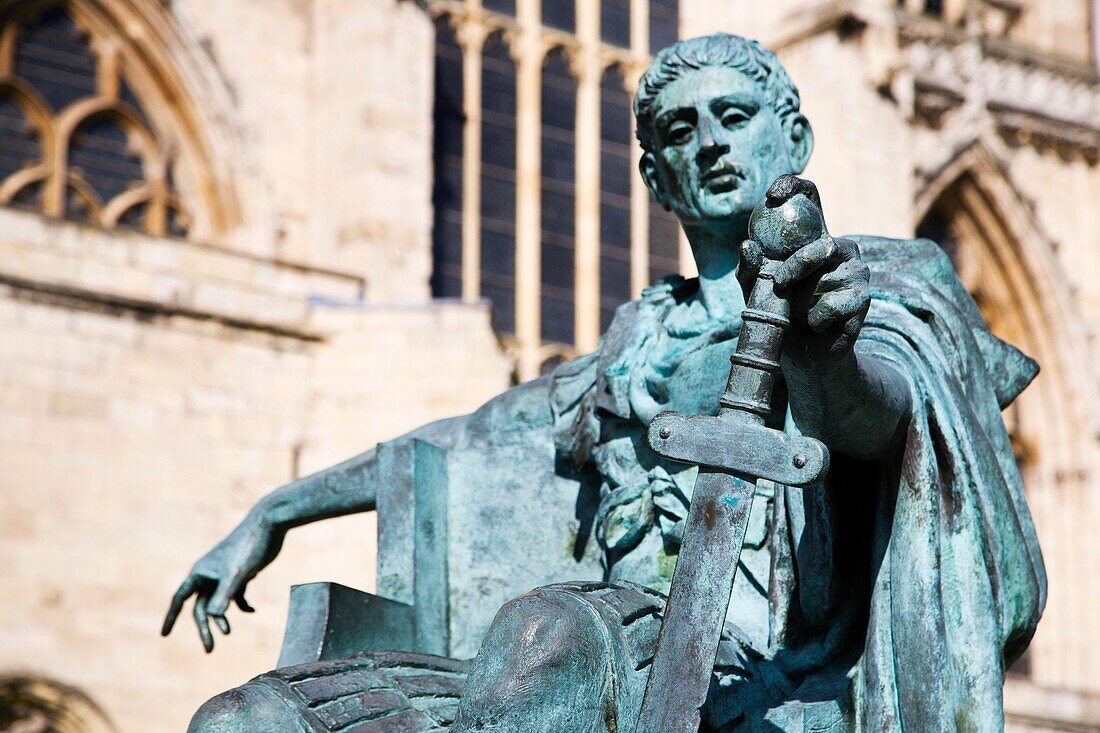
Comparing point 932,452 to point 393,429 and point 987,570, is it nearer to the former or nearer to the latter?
point 987,570

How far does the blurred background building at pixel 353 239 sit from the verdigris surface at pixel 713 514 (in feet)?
35.5

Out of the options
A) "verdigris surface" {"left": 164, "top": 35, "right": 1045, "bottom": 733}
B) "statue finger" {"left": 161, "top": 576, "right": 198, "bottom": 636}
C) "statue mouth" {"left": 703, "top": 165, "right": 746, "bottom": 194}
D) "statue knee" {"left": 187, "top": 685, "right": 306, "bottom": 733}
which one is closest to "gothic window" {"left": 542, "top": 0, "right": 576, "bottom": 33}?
"verdigris surface" {"left": 164, "top": 35, "right": 1045, "bottom": 733}

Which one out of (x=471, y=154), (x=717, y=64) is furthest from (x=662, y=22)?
(x=717, y=64)

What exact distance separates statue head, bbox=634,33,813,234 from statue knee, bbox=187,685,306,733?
0.91m

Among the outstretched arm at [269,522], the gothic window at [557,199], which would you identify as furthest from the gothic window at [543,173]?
the outstretched arm at [269,522]

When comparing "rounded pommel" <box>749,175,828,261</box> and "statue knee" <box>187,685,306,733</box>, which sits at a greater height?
"rounded pommel" <box>749,175,828,261</box>

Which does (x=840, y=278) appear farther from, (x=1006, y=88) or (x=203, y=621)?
(x=1006, y=88)

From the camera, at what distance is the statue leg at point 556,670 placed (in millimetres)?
2689

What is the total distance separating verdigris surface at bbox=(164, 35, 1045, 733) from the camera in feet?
8.46

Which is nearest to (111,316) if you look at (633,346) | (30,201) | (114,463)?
(114,463)

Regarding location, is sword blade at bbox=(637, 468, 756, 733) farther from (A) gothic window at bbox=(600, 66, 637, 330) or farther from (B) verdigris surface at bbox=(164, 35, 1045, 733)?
(A) gothic window at bbox=(600, 66, 637, 330)

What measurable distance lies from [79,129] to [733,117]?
1687cm

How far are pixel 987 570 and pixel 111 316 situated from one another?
40.1 ft

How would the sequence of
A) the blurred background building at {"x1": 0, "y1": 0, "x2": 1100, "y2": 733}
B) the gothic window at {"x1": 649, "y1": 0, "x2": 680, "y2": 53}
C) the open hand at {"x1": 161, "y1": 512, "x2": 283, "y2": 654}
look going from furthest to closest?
the gothic window at {"x1": 649, "y1": 0, "x2": 680, "y2": 53} < the blurred background building at {"x1": 0, "y1": 0, "x2": 1100, "y2": 733} < the open hand at {"x1": 161, "y1": 512, "x2": 283, "y2": 654}
